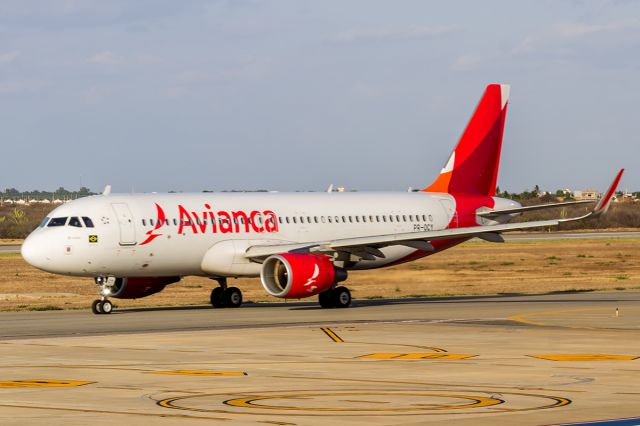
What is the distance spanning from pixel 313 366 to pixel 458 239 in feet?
80.4

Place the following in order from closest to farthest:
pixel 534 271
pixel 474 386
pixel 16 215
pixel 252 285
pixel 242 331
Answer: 1. pixel 474 386
2. pixel 242 331
3. pixel 252 285
4. pixel 534 271
5. pixel 16 215

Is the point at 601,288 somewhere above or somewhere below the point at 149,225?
below

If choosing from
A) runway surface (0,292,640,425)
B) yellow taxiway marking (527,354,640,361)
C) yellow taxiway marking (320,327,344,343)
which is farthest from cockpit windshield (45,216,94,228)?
yellow taxiway marking (527,354,640,361)

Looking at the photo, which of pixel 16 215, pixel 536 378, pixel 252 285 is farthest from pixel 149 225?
pixel 16 215

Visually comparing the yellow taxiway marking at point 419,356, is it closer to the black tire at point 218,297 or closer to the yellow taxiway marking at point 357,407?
the yellow taxiway marking at point 357,407

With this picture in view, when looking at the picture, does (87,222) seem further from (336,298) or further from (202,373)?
(202,373)

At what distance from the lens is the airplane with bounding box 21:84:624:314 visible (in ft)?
133

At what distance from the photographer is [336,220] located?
46750mm

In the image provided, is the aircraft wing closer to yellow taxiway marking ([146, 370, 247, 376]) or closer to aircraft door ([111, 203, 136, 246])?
aircraft door ([111, 203, 136, 246])

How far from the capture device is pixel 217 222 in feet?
141

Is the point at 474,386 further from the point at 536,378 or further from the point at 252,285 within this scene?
the point at 252,285

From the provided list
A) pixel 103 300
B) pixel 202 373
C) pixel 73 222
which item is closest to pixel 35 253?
pixel 73 222

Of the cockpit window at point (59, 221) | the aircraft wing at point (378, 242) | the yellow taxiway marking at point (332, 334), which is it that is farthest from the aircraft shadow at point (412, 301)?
the yellow taxiway marking at point (332, 334)

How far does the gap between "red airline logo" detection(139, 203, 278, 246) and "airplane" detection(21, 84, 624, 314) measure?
3 centimetres
